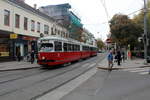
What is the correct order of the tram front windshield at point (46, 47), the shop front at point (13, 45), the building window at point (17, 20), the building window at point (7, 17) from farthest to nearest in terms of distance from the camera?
the building window at point (17, 20)
the building window at point (7, 17)
the shop front at point (13, 45)
the tram front windshield at point (46, 47)

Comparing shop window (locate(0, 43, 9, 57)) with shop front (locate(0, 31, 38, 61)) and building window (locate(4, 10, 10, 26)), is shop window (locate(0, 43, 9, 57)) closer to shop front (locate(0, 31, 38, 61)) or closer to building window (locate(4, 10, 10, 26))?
shop front (locate(0, 31, 38, 61))

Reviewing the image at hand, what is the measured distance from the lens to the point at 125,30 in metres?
33.8

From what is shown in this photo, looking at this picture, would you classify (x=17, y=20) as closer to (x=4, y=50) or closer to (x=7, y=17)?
(x=7, y=17)

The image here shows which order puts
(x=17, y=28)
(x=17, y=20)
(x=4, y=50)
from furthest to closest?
1. (x=17, y=20)
2. (x=17, y=28)
3. (x=4, y=50)

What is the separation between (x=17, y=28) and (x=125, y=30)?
17.3m

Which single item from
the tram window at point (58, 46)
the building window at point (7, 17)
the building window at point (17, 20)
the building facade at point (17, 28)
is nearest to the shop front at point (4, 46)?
the building facade at point (17, 28)

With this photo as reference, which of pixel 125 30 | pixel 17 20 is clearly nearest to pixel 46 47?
pixel 17 20

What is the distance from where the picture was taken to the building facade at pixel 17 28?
2577 cm

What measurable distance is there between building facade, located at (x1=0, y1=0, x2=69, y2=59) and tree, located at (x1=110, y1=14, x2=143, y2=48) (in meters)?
13.3

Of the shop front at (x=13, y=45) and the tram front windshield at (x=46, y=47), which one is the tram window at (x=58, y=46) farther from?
the shop front at (x=13, y=45)

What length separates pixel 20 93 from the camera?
8.77 metres

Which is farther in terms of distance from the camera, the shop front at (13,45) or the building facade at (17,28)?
the building facade at (17,28)

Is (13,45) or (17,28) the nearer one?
(13,45)

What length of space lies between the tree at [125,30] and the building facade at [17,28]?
13.3 m
